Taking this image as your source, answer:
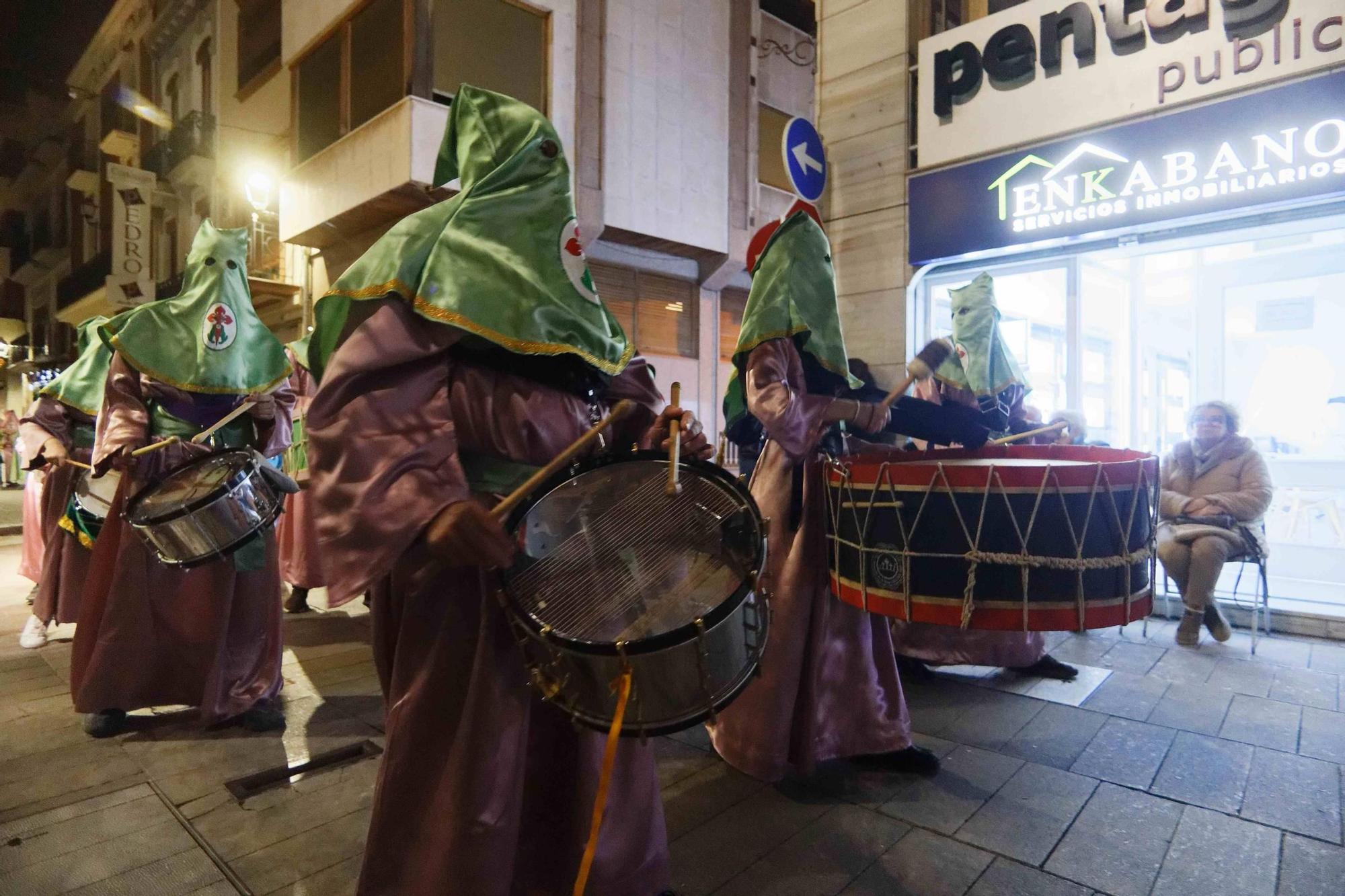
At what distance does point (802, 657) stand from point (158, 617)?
2874 millimetres

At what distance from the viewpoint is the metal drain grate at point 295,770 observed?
9.60ft

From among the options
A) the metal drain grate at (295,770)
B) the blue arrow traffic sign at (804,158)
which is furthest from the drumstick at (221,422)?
the blue arrow traffic sign at (804,158)

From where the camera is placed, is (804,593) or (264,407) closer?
(804,593)

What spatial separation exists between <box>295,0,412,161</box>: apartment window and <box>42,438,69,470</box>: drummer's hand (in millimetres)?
5828

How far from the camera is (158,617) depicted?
3.56 m

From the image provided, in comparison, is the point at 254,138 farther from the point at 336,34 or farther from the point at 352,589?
the point at 352,589

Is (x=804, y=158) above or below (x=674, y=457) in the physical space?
above

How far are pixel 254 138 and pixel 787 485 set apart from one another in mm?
13181

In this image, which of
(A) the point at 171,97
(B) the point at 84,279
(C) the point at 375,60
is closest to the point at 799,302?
(C) the point at 375,60

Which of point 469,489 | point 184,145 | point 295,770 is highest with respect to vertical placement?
point 184,145

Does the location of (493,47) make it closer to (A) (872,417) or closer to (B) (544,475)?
(A) (872,417)

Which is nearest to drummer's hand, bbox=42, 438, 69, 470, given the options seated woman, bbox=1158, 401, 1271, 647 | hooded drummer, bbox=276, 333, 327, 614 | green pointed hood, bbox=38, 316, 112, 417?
green pointed hood, bbox=38, 316, 112, 417

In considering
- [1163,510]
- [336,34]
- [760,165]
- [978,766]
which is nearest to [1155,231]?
[1163,510]

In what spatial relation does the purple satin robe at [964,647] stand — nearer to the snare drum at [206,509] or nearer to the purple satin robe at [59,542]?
the snare drum at [206,509]
